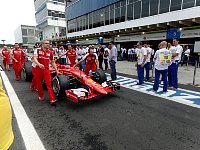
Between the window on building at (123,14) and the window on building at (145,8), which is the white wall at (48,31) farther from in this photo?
the window on building at (145,8)

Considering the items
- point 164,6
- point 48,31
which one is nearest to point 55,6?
point 48,31

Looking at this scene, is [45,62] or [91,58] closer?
[45,62]

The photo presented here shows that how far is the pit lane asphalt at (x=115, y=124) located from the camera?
311cm

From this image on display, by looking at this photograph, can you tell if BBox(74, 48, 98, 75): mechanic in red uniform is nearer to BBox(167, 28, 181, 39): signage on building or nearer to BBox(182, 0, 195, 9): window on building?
BBox(167, 28, 181, 39): signage on building

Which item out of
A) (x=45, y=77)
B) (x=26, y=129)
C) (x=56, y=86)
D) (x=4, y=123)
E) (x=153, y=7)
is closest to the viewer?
(x=4, y=123)

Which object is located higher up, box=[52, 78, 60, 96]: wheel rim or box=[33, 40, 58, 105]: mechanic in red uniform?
box=[33, 40, 58, 105]: mechanic in red uniform

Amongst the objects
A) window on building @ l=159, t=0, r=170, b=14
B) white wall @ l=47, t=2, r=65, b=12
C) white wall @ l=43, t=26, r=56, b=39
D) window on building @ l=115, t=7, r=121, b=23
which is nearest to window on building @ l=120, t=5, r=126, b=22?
window on building @ l=115, t=7, r=121, b=23

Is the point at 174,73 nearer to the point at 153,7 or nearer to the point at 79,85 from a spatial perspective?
the point at 79,85

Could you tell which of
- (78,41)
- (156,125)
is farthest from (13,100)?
(78,41)

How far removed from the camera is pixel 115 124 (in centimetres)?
388

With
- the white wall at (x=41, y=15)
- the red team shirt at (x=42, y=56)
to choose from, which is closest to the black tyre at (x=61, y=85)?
the red team shirt at (x=42, y=56)

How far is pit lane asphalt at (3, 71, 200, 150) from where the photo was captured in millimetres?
3113

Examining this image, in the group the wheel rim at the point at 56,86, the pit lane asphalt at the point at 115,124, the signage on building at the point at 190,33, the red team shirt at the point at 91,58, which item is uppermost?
the signage on building at the point at 190,33

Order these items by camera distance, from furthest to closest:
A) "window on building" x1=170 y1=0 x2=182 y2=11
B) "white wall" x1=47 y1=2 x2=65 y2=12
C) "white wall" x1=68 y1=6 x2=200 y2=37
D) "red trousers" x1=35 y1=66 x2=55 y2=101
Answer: "white wall" x1=47 y1=2 x2=65 y2=12 < "window on building" x1=170 y1=0 x2=182 y2=11 < "white wall" x1=68 y1=6 x2=200 y2=37 < "red trousers" x1=35 y1=66 x2=55 y2=101
